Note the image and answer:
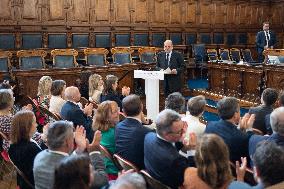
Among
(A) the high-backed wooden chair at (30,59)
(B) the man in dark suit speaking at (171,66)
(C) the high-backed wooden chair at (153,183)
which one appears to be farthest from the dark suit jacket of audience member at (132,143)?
(A) the high-backed wooden chair at (30,59)

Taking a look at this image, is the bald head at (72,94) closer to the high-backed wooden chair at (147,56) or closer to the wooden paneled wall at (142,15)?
the high-backed wooden chair at (147,56)

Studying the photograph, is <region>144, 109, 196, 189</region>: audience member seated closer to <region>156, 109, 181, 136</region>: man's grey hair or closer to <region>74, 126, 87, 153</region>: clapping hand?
<region>156, 109, 181, 136</region>: man's grey hair

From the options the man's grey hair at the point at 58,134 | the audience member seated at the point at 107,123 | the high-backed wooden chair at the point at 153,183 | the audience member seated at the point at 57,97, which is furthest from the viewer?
the audience member seated at the point at 57,97

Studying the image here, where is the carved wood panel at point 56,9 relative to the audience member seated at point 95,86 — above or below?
above

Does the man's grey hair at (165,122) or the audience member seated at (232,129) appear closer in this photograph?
the man's grey hair at (165,122)

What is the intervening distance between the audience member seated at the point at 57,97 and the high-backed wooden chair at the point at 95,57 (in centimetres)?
388

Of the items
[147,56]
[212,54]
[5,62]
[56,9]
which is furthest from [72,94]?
[212,54]

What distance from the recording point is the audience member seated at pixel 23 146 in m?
2.84

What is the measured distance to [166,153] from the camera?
2.61 meters

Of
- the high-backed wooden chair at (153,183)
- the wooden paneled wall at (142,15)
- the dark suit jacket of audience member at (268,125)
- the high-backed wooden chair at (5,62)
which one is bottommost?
the high-backed wooden chair at (153,183)

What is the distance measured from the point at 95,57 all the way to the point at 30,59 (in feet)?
4.90

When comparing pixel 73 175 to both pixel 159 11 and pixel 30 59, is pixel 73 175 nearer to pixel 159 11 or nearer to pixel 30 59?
pixel 30 59

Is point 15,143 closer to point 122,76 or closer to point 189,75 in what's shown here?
point 122,76

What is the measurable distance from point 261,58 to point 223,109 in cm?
853
